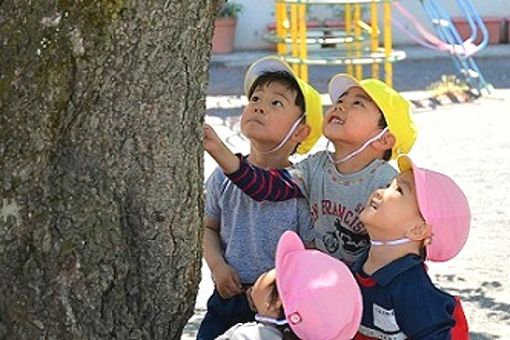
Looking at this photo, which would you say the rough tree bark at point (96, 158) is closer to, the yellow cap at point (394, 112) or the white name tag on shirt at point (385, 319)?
the white name tag on shirt at point (385, 319)

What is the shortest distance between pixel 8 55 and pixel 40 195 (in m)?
0.36

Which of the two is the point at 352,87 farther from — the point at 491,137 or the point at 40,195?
the point at 491,137

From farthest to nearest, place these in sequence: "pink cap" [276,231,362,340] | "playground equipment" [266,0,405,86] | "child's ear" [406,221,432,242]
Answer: "playground equipment" [266,0,405,86]
"child's ear" [406,221,432,242]
"pink cap" [276,231,362,340]

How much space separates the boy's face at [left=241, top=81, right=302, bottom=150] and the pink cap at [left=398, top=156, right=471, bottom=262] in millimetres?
562

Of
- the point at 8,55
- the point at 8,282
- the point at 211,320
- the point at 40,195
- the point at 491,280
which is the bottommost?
the point at 491,280

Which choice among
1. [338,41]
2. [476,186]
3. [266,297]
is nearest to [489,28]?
[338,41]

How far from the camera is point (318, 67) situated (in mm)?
15734

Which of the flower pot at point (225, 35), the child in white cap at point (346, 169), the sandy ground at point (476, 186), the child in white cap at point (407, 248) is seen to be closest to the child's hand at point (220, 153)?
the child in white cap at point (346, 169)

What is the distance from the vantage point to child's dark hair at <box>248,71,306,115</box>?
4.36 metres

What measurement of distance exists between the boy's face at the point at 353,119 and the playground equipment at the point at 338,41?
7432 millimetres

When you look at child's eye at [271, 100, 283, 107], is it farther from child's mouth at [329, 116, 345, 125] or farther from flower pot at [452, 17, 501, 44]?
flower pot at [452, 17, 501, 44]

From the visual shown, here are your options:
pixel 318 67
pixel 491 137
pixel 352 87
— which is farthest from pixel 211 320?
pixel 318 67

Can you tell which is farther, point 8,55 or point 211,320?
point 211,320

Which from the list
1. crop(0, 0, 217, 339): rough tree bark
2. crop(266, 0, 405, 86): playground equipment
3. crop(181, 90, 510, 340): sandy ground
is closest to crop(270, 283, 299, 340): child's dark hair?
crop(0, 0, 217, 339): rough tree bark
